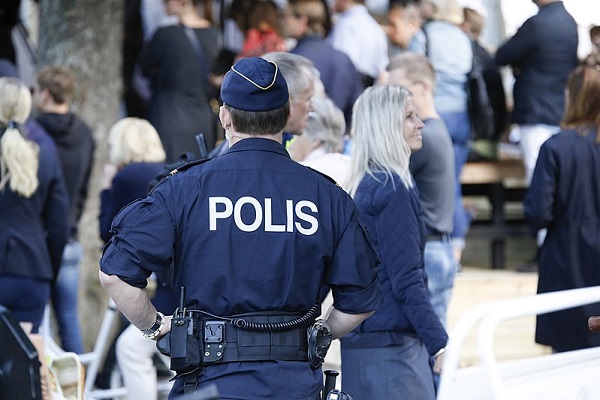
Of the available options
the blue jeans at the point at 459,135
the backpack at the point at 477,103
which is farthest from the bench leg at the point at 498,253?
the blue jeans at the point at 459,135

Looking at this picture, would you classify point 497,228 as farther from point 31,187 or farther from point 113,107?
point 31,187

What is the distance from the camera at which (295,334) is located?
3322 mm

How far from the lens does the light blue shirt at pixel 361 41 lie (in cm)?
845

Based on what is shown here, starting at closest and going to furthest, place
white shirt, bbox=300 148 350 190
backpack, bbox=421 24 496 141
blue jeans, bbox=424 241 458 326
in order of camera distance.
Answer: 1. white shirt, bbox=300 148 350 190
2. blue jeans, bbox=424 241 458 326
3. backpack, bbox=421 24 496 141

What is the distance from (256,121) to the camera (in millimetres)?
3381

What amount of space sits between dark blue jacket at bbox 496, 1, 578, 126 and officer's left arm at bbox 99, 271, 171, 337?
501 centimetres

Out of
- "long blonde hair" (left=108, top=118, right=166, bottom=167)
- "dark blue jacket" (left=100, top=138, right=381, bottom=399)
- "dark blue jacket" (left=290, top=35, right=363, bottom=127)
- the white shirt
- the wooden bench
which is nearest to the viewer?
"dark blue jacket" (left=100, top=138, right=381, bottom=399)

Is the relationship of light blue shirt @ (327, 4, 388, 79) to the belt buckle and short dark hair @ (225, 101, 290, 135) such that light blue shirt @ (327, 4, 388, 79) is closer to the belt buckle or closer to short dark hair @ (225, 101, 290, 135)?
short dark hair @ (225, 101, 290, 135)

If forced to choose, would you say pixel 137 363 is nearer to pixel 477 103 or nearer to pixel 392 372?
pixel 392 372

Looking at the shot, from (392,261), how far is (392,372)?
0.48m

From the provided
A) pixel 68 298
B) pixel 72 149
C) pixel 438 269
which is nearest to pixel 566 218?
pixel 438 269

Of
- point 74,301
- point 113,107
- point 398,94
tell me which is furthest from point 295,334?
point 113,107

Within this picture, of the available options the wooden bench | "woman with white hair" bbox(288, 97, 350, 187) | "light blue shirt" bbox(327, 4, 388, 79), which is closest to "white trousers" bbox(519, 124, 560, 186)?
the wooden bench

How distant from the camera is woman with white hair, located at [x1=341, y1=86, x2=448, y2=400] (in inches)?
171
